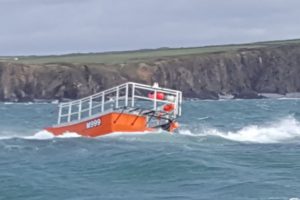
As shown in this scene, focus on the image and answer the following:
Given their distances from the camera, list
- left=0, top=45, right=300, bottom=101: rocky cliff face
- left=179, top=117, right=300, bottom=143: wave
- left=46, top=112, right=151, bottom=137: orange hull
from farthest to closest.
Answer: left=0, top=45, right=300, bottom=101: rocky cliff face, left=179, top=117, right=300, bottom=143: wave, left=46, top=112, right=151, bottom=137: orange hull

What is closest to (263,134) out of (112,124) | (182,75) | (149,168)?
(112,124)

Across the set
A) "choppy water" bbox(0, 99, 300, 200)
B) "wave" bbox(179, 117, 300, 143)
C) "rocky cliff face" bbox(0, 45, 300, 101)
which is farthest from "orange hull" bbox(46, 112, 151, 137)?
"rocky cliff face" bbox(0, 45, 300, 101)

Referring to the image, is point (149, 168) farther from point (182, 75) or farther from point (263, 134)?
point (182, 75)

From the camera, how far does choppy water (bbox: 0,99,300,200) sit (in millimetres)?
25391

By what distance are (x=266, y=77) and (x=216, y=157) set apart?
490ft

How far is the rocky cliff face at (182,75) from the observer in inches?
6265

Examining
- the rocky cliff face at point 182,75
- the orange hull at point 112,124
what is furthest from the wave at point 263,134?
the rocky cliff face at point 182,75

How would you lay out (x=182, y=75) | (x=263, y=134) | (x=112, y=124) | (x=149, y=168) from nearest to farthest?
(x=149, y=168) → (x=112, y=124) → (x=263, y=134) → (x=182, y=75)

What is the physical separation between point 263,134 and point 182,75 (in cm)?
12587

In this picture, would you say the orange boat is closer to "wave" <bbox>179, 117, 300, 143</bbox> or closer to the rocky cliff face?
"wave" <bbox>179, 117, 300, 143</bbox>

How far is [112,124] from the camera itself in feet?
139

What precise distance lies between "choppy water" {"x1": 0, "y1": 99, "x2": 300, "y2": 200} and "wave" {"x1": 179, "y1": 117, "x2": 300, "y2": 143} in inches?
30.0

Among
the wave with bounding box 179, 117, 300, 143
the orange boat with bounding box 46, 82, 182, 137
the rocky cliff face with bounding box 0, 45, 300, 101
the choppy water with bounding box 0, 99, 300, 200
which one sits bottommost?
the rocky cliff face with bounding box 0, 45, 300, 101

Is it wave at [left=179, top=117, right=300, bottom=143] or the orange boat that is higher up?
the orange boat
